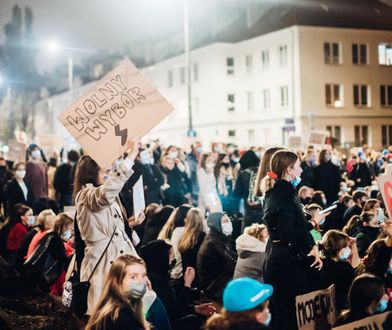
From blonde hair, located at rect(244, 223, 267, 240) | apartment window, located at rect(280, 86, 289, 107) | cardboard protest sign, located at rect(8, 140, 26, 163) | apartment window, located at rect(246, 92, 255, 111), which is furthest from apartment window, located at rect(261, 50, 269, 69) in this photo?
blonde hair, located at rect(244, 223, 267, 240)

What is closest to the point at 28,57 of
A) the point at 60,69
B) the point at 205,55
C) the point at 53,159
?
the point at 205,55

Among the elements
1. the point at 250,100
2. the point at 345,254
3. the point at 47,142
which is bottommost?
the point at 345,254

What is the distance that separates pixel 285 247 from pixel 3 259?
6.66 m

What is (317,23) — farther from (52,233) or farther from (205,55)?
(52,233)

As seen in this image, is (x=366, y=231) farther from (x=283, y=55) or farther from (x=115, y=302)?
(x=283, y=55)

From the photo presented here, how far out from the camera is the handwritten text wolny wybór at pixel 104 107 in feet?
21.2

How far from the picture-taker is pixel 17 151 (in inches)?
738

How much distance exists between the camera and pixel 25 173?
15.2 metres

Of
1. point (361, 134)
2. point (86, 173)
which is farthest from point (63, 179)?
point (361, 134)

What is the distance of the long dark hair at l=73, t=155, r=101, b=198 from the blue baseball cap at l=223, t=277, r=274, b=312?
2.30 m

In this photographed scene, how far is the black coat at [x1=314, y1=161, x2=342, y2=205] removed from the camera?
14.2 metres

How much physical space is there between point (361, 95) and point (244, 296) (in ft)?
140

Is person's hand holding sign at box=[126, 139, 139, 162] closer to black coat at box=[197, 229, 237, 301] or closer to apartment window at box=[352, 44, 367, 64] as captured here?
black coat at box=[197, 229, 237, 301]

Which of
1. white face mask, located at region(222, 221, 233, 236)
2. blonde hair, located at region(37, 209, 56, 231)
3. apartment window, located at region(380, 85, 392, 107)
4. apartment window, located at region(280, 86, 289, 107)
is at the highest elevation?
apartment window, located at region(280, 86, 289, 107)
